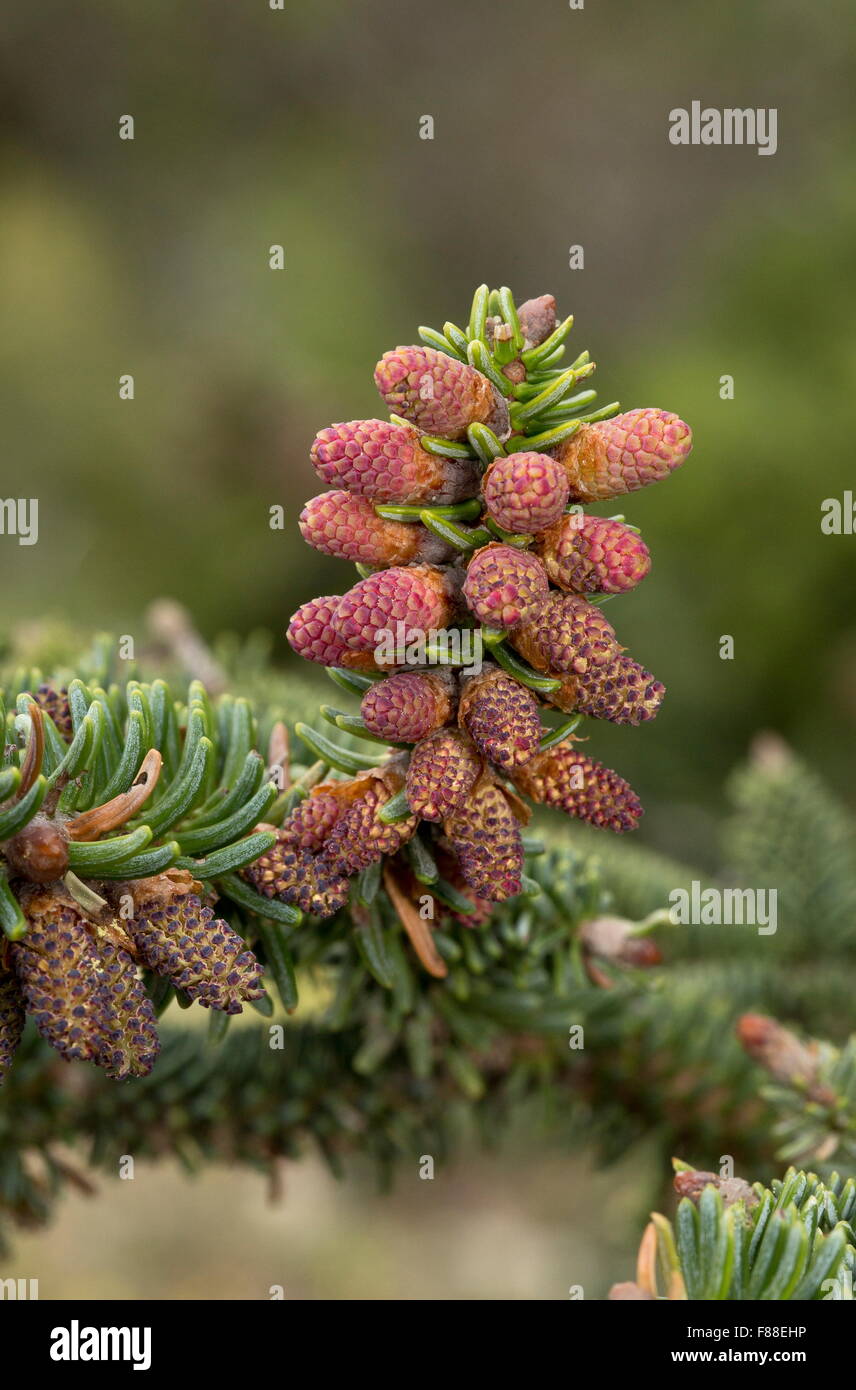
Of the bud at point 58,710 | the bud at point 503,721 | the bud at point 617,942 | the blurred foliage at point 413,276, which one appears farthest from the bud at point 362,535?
the blurred foliage at point 413,276

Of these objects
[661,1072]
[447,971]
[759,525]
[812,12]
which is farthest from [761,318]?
[447,971]

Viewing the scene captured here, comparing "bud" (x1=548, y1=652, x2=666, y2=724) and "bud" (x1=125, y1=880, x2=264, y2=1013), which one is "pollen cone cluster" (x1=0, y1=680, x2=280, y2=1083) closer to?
"bud" (x1=125, y1=880, x2=264, y2=1013)

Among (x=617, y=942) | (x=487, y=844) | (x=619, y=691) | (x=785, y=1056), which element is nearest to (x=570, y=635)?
(x=619, y=691)

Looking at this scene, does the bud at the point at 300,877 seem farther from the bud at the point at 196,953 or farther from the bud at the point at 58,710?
the bud at the point at 58,710

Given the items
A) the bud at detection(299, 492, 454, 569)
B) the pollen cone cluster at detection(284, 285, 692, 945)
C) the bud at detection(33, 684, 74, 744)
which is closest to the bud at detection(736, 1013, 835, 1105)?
the pollen cone cluster at detection(284, 285, 692, 945)

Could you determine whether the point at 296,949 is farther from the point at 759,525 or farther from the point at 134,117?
the point at 134,117

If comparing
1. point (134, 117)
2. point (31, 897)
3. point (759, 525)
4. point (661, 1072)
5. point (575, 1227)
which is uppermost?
point (134, 117)

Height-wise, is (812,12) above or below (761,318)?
above
